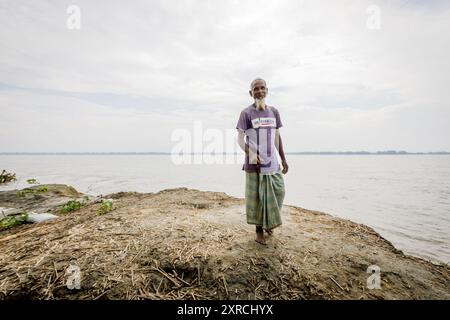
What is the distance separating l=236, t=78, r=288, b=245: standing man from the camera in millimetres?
3615

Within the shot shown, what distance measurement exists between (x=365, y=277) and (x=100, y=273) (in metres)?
3.15

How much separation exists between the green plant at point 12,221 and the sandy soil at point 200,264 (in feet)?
4.59

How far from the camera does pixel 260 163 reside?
3617 mm

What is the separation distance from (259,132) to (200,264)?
2030 millimetres

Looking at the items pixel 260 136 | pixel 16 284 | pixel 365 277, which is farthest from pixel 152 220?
Answer: pixel 365 277

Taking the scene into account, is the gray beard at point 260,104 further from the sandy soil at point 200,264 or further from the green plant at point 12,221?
the green plant at point 12,221

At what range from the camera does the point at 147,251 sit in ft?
10.2

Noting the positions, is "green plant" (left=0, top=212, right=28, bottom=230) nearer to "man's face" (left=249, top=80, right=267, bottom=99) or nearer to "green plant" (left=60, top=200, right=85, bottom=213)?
"green plant" (left=60, top=200, right=85, bottom=213)

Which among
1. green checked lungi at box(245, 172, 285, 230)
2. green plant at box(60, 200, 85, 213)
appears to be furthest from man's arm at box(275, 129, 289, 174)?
green plant at box(60, 200, 85, 213)

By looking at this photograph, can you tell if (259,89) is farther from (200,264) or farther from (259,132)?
(200,264)

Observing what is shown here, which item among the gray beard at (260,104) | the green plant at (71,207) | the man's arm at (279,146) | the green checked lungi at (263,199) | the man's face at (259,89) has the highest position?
the man's face at (259,89)

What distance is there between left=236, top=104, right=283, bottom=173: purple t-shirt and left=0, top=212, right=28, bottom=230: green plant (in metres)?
5.13

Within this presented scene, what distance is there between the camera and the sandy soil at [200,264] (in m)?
2.56

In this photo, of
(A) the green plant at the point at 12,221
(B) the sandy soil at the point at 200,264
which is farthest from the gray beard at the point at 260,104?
(A) the green plant at the point at 12,221
